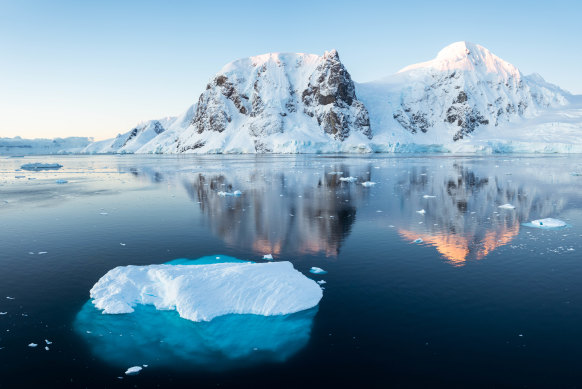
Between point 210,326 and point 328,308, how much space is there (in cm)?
312

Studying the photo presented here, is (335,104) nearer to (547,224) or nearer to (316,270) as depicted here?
(547,224)

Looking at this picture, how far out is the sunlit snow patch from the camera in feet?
26.6

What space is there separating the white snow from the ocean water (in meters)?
0.37

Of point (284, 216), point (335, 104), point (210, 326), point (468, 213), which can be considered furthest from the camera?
point (335, 104)

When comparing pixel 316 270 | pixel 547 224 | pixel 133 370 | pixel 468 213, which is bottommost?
pixel 133 370

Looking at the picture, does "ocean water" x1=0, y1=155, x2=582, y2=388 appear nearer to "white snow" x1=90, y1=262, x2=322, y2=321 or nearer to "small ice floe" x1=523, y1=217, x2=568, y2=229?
"white snow" x1=90, y1=262, x2=322, y2=321

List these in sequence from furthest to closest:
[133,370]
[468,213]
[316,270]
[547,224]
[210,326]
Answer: [468,213] → [547,224] → [316,270] → [210,326] → [133,370]

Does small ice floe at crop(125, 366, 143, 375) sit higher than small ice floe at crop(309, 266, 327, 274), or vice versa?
small ice floe at crop(309, 266, 327, 274)

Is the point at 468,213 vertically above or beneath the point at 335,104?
beneath

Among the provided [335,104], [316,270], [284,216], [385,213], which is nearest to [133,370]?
[316,270]

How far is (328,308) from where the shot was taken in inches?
402

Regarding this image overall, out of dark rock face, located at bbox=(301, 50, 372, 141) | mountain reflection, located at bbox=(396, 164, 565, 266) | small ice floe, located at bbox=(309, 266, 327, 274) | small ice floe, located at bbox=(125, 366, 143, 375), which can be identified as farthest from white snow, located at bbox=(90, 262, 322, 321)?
dark rock face, located at bbox=(301, 50, 372, 141)

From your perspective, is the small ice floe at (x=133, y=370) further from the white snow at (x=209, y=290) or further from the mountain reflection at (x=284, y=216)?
the mountain reflection at (x=284, y=216)

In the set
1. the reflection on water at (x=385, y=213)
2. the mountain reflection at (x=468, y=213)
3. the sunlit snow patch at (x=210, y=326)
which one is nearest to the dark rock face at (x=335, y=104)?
the mountain reflection at (x=468, y=213)
